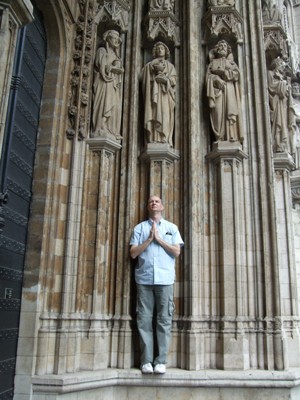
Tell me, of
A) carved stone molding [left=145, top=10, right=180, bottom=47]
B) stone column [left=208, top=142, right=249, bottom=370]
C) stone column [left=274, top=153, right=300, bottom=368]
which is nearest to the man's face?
stone column [left=208, top=142, right=249, bottom=370]

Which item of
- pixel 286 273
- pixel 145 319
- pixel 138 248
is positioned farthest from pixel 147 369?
pixel 286 273

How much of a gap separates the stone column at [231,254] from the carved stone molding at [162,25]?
1.73 meters

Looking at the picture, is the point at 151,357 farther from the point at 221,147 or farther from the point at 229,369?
the point at 221,147

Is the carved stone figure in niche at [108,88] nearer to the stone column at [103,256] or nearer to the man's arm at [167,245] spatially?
the stone column at [103,256]

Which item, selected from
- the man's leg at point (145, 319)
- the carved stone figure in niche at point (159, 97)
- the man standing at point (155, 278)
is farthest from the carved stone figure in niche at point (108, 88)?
the man's leg at point (145, 319)

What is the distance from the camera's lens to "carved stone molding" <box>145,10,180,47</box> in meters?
6.10

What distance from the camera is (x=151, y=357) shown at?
4820mm

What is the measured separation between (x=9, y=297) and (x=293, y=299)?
3.63m

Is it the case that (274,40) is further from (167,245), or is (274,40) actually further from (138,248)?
(138,248)

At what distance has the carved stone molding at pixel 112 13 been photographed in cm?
592

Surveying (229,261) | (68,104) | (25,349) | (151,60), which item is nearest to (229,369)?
(229,261)

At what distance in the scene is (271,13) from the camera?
7.01 meters

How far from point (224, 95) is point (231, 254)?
211 cm

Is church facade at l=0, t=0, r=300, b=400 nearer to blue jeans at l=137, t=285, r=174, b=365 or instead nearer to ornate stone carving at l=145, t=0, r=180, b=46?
ornate stone carving at l=145, t=0, r=180, b=46
